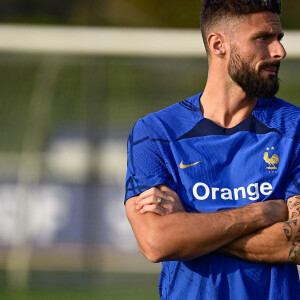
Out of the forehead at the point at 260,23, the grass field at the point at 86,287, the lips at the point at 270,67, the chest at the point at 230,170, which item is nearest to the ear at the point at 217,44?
the forehead at the point at 260,23

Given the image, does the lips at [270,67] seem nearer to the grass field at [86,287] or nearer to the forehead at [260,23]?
the forehead at [260,23]

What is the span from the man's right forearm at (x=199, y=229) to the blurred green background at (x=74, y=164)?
194 inches

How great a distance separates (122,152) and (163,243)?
568 centimetres

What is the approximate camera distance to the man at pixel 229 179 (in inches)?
99.9

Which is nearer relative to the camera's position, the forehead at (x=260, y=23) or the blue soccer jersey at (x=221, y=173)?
the blue soccer jersey at (x=221, y=173)

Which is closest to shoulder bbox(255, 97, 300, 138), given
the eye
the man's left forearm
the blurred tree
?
the eye

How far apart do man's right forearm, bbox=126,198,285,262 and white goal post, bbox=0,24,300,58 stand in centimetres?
528

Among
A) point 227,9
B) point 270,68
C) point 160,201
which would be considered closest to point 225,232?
point 160,201

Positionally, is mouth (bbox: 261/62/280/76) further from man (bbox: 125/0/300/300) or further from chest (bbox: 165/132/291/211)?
chest (bbox: 165/132/291/211)

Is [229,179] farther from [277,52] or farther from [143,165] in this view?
[277,52]

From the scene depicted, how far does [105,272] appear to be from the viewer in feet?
24.7

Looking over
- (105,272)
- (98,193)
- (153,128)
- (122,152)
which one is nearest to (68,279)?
(105,272)

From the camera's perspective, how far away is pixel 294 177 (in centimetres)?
264

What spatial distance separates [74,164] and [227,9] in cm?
553
